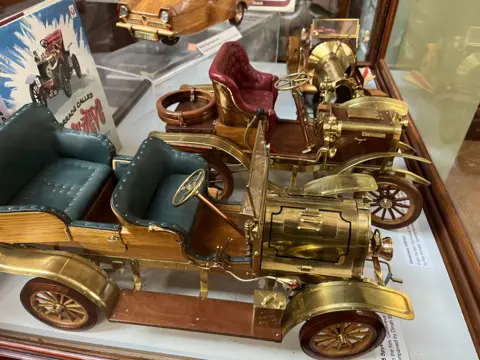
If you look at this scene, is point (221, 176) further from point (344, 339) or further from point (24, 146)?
point (344, 339)

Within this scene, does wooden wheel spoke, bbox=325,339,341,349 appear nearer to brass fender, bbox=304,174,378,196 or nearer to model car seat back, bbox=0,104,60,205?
brass fender, bbox=304,174,378,196

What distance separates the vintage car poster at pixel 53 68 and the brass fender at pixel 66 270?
94cm

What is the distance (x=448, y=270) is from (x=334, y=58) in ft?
7.26

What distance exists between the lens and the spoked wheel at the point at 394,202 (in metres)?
2.65

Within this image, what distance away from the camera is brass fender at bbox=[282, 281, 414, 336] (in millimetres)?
1783

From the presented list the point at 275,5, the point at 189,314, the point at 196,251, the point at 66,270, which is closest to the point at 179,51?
the point at 275,5

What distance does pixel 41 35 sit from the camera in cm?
261

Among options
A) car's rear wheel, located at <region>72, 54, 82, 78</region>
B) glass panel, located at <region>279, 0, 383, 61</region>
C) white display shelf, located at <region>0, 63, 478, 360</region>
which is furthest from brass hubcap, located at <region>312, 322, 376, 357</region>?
glass panel, located at <region>279, 0, 383, 61</region>

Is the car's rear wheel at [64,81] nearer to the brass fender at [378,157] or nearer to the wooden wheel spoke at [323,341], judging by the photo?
the brass fender at [378,157]

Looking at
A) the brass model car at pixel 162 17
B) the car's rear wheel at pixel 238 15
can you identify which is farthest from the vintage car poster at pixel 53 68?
the car's rear wheel at pixel 238 15

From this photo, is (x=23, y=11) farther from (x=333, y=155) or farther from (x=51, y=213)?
(x=333, y=155)

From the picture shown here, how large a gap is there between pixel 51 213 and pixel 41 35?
1.39m

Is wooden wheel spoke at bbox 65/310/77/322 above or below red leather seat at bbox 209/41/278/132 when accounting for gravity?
below

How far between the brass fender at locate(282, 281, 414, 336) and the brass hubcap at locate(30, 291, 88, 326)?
1.08 m
